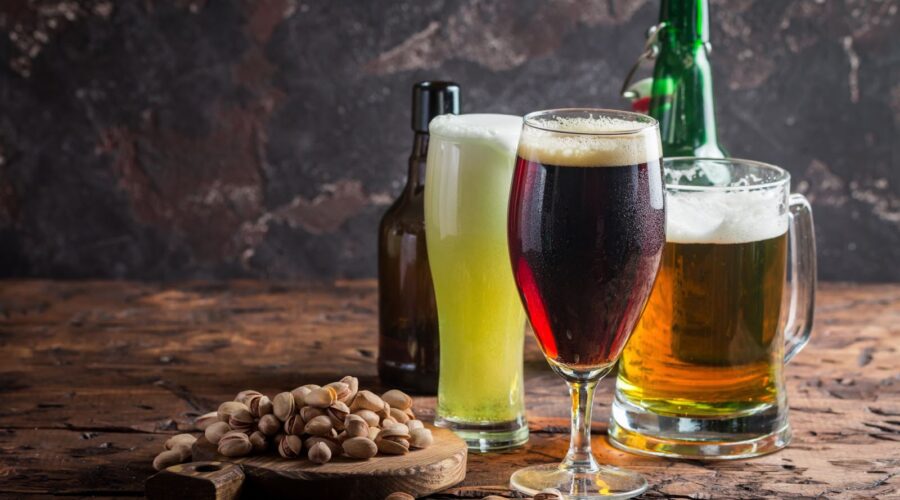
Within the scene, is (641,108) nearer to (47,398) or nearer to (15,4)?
(47,398)

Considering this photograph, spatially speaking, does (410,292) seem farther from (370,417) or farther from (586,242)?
(586,242)

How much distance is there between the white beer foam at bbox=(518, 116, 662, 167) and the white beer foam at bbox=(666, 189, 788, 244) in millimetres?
105

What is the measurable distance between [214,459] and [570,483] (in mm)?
285

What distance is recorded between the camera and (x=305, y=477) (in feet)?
3.05

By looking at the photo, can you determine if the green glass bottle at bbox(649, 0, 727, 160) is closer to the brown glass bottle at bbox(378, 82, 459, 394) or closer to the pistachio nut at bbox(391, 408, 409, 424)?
the brown glass bottle at bbox(378, 82, 459, 394)

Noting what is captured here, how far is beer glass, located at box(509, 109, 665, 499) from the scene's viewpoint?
2.99 ft

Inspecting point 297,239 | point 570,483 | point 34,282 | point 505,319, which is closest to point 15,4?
point 34,282

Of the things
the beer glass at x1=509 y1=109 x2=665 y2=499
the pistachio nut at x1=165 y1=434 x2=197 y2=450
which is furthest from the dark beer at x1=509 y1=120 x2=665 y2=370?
the pistachio nut at x1=165 y1=434 x2=197 y2=450

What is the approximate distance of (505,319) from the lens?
43.1 inches

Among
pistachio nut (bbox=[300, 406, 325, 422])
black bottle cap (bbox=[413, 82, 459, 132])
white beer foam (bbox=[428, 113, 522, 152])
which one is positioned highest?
black bottle cap (bbox=[413, 82, 459, 132])

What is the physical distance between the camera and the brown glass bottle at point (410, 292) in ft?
4.08

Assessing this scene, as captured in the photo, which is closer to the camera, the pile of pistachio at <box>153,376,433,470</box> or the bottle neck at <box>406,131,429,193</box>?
the pile of pistachio at <box>153,376,433,470</box>

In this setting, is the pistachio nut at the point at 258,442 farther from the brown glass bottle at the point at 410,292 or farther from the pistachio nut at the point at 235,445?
the brown glass bottle at the point at 410,292

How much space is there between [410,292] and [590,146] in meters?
0.39
